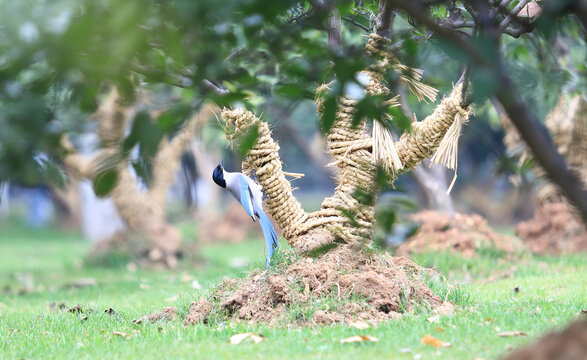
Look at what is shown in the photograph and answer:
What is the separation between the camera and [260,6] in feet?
5.57

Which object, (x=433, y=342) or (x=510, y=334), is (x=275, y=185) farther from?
(x=510, y=334)

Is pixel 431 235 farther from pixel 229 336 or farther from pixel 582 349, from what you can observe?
pixel 582 349

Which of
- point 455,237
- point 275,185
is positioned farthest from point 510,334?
point 455,237

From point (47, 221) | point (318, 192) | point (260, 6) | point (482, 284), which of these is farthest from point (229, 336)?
point (318, 192)

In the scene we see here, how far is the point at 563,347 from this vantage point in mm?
2062

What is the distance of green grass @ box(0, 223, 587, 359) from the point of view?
134 inches

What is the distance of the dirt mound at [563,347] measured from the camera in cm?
204

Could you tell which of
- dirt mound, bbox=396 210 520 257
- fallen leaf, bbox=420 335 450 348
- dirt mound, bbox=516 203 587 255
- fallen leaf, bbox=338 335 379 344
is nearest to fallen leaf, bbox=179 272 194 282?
dirt mound, bbox=396 210 520 257

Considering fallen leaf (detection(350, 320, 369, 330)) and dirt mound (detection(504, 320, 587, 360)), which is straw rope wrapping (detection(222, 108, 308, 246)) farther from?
dirt mound (detection(504, 320, 587, 360))

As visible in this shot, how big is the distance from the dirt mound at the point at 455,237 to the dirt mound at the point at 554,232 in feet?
1.17

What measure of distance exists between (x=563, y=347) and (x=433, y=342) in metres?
1.32

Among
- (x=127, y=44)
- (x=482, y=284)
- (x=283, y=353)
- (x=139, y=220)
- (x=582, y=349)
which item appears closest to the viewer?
(x=127, y=44)

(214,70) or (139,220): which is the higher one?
(214,70)

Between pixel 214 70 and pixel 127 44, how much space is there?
14.6 inches
